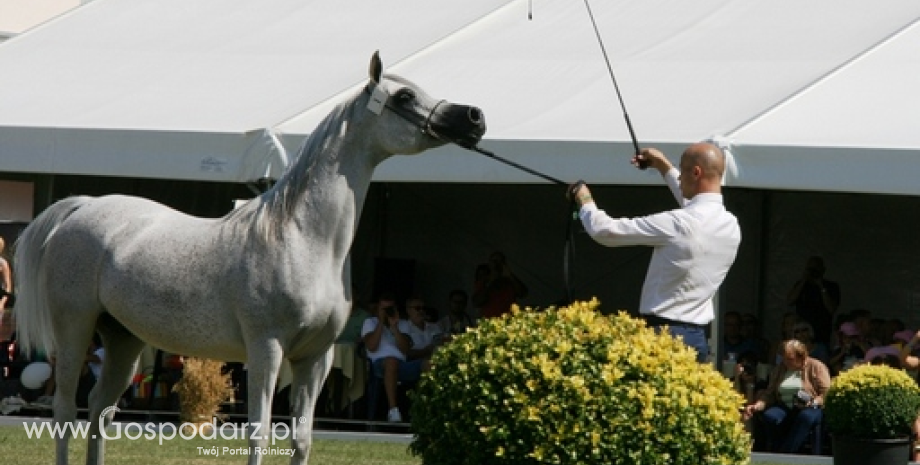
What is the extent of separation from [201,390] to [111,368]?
437 centimetres

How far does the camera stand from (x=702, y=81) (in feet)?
42.0

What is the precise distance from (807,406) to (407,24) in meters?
5.17

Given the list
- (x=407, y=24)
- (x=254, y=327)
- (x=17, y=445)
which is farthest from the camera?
(x=407, y=24)

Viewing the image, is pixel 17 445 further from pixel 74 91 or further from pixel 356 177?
pixel 74 91

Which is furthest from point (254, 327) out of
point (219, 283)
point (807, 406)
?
point (807, 406)

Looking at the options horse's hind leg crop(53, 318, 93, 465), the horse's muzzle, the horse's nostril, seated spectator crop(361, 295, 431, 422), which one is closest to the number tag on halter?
the horse's muzzle

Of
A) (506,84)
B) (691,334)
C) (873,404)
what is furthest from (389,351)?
(691,334)

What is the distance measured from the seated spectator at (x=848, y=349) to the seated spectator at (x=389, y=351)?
313 cm

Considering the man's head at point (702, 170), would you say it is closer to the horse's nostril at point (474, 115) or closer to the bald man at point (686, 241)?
the bald man at point (686, 241)

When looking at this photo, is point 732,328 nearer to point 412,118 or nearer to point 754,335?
point 754,335

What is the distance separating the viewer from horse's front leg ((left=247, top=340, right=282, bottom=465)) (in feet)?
23.4

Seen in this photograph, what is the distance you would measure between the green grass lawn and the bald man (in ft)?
8.09

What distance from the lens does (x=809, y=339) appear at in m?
13.4

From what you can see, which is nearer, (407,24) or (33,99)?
(33,99)
